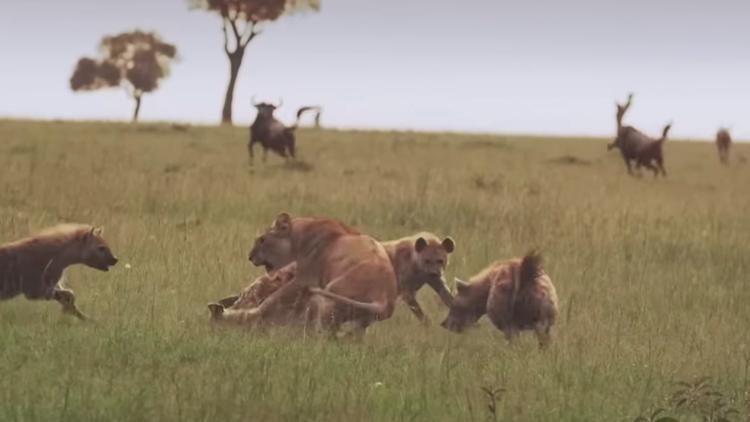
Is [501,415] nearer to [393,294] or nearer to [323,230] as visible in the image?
[393,294]

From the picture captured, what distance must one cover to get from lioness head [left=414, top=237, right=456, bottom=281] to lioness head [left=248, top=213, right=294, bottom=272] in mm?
946

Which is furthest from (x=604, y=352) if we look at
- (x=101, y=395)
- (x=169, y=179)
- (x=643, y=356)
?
(x=169, y=179)

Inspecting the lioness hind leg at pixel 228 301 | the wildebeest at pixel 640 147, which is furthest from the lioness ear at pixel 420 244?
the wildebeest at pixel 640 147

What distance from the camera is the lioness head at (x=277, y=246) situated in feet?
25.1

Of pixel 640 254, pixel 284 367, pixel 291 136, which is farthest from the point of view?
pixel 291 136

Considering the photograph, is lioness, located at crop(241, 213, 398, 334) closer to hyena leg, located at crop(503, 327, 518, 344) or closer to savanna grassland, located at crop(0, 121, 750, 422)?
savanna grassland, located at crop(0, 121, 750, 422)

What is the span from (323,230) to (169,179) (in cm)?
1010

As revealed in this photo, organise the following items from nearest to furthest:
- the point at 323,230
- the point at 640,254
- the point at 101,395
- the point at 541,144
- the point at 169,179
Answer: the point at 101,395
the point at 323,230
the point at 640,254
the point at 169,179
the point at 541,144

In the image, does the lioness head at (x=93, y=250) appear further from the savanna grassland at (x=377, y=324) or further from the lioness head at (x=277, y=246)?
the lioness head at (x=277, y=246)

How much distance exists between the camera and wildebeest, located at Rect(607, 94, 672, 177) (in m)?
27.0

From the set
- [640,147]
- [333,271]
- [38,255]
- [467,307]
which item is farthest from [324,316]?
[640,147]

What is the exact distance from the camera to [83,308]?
25.2ft

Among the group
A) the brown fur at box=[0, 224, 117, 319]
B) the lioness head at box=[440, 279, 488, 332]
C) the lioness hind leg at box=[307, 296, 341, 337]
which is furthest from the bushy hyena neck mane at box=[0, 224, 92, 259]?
the lioness head at box=[440, 279, 488, 332]

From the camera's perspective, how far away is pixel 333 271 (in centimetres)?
719
